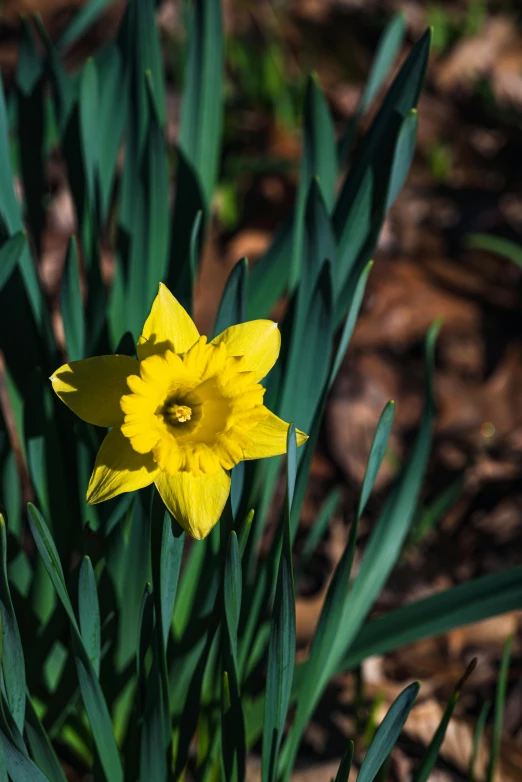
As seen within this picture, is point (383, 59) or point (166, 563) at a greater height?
point (383, 59)

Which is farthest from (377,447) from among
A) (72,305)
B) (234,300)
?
(72,305)

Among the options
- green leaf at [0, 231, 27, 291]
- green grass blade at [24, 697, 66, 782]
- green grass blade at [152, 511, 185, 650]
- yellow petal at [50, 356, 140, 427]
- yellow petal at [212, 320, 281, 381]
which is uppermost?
green leaf at [0, 231, 27, 291]

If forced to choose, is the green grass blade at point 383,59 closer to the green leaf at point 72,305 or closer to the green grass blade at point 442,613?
the green leaf at point 72,305

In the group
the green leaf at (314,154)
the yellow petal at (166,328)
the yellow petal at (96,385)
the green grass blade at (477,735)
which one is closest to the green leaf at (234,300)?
the yellow petal at (166,328)

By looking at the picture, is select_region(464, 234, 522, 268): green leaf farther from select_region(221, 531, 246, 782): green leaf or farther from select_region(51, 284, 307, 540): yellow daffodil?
select_region(221, 531, 246, 782): green leaf

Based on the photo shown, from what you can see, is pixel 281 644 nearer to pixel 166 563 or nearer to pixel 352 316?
pixel 166 563

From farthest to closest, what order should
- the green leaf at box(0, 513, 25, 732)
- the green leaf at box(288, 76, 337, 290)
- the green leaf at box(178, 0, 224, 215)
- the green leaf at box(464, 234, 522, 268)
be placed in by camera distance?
the green leaf at box(464, 234, 522, 268) → the green leaf at box(178, 0, 224, 215) → the green leaf at box(288, 76, 337, 290) → the green leaf at box(0, 513, 25, 732)

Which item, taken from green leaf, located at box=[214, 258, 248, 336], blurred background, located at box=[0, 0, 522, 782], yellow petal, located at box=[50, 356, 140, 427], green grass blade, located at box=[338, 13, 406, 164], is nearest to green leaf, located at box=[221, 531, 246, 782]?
yellow petal, located at box=[50, 356, 140, 427]
